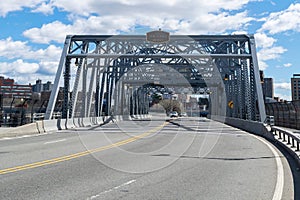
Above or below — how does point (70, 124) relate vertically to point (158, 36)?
below

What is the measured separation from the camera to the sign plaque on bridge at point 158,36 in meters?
32.3

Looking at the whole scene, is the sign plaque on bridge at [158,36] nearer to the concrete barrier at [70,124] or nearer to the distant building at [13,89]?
the concrete barrier at [70,124]

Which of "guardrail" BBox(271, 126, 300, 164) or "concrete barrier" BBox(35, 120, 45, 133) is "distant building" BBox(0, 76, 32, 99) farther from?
"guardrail" BBox(271, 126, 300, 164)

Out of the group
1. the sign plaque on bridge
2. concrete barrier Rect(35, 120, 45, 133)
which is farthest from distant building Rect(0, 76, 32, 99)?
concrete barrier Rect(35, 120, 45, 133)

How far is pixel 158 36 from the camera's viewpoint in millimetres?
32438

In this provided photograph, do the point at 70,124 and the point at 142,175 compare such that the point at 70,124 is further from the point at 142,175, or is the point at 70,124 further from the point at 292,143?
the point at 142,175

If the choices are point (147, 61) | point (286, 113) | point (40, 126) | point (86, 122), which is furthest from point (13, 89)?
point (286, 113)

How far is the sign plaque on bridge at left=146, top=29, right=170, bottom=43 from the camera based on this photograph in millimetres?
32281

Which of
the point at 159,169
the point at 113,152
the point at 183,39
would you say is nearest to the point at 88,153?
the point at 113,152

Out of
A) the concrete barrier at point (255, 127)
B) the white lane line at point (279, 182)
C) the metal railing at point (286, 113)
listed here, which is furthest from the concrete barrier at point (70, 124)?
the white lane line at point (279, 182)

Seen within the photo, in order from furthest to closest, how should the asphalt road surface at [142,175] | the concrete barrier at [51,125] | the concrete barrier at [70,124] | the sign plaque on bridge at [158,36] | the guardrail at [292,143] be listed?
the sign plaque on bridge at [158,36], the concrete barrier at [70,124], the concrete barrier at [51,125], the guardrail at [292,143], the asphalt road surface at [142,175]

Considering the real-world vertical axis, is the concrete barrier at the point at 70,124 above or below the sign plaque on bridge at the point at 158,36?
below

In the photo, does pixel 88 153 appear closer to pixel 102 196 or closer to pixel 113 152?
pixel 113 152

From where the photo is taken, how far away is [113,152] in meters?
13.5
